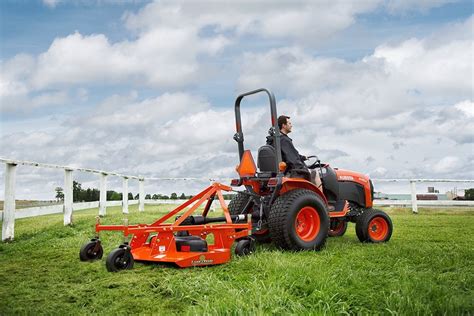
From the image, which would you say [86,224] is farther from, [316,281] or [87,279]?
[316,281]

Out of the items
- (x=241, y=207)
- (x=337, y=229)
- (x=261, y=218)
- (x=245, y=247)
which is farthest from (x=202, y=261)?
(x=337, y=229)

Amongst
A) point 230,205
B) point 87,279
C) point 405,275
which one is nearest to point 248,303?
point 405,275

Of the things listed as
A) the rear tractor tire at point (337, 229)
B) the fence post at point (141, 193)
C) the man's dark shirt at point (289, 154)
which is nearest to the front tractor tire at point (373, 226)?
the rear tractor tire at point (337, 229)

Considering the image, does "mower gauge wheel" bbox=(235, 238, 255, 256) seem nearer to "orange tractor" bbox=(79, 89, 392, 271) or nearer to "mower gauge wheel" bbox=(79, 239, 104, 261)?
"orange tractor" bbox=(79, 89, 392, 271)

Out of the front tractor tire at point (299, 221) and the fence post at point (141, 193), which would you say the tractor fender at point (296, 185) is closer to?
the front tractor tire at point (299, 221)

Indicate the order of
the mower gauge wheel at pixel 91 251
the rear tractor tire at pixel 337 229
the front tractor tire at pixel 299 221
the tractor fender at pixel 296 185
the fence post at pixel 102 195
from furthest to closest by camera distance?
the fence post at pixel 102 195
the rear tractor tire at pixel 337 229
the tractor fender at pixel 296 185
the front tractor tire at pixel 299 221
the mower gauge wheel at pixel 91 251

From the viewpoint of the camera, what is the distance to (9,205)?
8812 mm

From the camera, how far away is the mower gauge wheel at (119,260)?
5.50m

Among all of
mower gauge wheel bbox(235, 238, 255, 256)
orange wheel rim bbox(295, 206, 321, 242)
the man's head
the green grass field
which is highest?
the man's head

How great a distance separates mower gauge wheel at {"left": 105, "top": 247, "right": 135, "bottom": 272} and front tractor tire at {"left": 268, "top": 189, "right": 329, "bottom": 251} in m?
2.04

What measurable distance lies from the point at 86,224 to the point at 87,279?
19.0 ft

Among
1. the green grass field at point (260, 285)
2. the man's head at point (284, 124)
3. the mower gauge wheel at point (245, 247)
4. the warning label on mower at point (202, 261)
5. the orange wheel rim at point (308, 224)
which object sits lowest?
the green grass field at point (260, 285)

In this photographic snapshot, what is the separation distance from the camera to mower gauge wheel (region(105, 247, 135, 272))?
18.1 feet

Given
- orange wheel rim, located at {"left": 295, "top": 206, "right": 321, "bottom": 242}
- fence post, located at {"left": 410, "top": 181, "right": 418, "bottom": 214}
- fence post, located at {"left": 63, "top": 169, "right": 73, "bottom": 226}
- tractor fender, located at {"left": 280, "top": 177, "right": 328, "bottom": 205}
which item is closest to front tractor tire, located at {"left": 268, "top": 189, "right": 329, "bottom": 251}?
orange wheel rim, located at {"left": 295, "top": 206, "right": 321, "bottom": 242}
